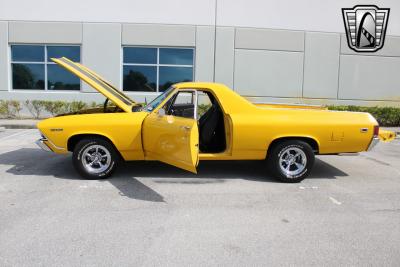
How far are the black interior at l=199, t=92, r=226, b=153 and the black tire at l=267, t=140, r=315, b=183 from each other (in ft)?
2.80

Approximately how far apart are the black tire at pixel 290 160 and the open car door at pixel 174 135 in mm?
1478

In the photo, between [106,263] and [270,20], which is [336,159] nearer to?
[106,263]

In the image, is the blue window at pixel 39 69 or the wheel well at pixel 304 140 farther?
the blue window at pixel 39 69

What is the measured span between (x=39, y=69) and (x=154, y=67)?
4.94 metres

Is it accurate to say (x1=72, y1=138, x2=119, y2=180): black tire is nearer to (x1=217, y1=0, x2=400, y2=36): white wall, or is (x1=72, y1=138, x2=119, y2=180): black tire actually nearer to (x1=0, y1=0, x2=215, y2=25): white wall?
(x1=0, y1=0, x2=215, y2=25): white wall

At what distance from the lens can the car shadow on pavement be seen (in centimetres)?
580

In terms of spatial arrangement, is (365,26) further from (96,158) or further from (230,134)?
(96,158)

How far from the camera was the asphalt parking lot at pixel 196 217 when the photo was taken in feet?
11.5

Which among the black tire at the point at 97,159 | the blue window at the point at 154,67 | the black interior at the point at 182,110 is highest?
the blue window at the point at 154,67

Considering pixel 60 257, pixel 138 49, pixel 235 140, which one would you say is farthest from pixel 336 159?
pixel 138 49

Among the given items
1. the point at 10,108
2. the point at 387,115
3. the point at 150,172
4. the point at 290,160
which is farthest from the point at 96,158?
the point at 387,115

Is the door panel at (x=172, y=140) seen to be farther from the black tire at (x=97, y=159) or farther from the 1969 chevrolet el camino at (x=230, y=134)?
the black tire at (x=97, y=159)

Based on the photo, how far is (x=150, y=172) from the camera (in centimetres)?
661

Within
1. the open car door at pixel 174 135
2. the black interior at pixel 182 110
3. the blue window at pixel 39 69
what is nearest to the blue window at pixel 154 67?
the blue window at pixel 39 69
